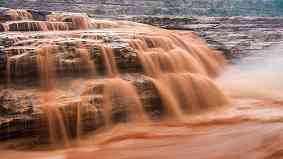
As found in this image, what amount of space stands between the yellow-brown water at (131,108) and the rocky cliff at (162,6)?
1145 centimetres

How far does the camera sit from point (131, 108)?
6.57 meters

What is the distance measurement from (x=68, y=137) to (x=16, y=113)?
85 cm

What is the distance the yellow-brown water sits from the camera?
5.31m

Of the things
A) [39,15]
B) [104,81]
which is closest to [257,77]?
[104,81]

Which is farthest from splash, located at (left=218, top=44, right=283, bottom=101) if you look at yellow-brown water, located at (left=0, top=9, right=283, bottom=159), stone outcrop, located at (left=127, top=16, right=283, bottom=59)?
yellow-brown water, located at (left=0, top=9, right=283, bottom=159)

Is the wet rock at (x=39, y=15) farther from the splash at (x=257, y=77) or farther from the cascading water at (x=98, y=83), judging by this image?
the splash at (x=257, y=77)

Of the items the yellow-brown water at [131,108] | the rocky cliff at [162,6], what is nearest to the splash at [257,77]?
the yellow-brown water at [131,108]

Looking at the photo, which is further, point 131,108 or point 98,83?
point 131,108

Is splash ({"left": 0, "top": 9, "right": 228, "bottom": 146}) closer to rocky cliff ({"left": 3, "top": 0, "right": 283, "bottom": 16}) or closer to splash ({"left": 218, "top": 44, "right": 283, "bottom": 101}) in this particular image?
splash ({"left": 218, "top": 44, "right": 283, "bottom": 101})

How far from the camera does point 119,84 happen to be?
6617 millimetres

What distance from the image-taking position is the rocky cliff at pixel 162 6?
18.8 m

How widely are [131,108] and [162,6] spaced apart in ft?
51.0

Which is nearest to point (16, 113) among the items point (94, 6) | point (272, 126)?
point (272, 126)

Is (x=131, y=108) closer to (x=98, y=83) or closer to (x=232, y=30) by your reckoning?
(x=98, y=83)
